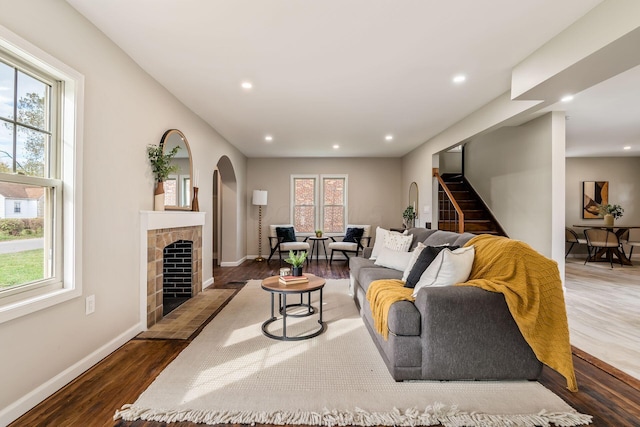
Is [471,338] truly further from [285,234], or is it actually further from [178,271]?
[285,234]

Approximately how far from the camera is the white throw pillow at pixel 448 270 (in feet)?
7.14

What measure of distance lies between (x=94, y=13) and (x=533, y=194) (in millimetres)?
5494

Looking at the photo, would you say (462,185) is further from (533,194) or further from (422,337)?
(422,337)

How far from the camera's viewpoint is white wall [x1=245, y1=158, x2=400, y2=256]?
7578 mm

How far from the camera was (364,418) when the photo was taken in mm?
1658

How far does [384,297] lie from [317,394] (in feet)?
2.64

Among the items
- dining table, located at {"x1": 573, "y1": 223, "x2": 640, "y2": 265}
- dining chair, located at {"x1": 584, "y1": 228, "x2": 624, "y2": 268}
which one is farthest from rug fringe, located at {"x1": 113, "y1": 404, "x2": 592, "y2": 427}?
dining table, located at {"x1": 573, "y1": 223, "x2": 640, "y2": 265}

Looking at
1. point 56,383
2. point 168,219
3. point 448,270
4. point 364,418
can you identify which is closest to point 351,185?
point 168,219

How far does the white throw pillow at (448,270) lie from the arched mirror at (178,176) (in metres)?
2.82

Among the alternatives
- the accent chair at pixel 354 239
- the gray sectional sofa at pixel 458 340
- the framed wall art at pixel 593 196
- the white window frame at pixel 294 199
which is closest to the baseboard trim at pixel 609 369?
the gray sectional sofa at pixel 458 340

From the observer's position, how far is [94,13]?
2.14 m

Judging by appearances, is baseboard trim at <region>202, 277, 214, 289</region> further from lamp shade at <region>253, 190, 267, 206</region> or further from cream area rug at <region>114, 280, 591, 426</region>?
lamp shade at <region>253, 190, 267, 206</region>

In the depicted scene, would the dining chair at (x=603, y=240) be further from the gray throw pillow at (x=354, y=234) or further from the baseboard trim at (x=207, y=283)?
the baseboard trim at (x=207, y=283)

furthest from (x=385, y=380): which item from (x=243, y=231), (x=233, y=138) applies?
(x=243, y=231)
